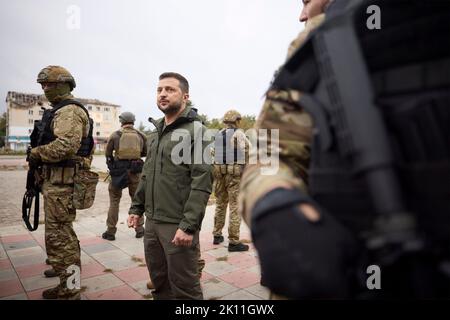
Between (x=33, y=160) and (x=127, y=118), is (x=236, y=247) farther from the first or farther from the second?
(x=127, y=118)

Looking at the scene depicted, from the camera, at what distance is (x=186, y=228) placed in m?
2.46

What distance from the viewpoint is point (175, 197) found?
2.64 meters

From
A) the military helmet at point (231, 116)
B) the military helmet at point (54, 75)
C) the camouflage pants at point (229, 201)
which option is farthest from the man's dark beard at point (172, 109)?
the military helmet at point (231, 116)

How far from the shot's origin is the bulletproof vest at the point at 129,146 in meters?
→ 5.49

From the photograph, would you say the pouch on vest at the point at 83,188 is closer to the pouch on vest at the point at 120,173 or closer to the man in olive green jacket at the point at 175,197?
the man in olive green jacket at the point at 175,197

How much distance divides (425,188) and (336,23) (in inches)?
18.3

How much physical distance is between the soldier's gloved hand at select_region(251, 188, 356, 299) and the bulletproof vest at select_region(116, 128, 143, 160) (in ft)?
16.9

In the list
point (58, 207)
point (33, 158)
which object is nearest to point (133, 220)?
point (58, 207)

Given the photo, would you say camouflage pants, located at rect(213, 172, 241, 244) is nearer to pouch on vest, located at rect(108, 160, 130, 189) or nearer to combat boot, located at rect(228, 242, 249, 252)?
combat boot, located at rect(228, 242, 249, 252)

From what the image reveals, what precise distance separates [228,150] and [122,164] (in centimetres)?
205

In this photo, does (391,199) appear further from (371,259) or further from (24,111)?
(24,111)

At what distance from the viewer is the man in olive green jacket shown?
2.51 meters

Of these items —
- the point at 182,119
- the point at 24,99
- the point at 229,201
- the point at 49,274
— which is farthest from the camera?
the point at 24,99
